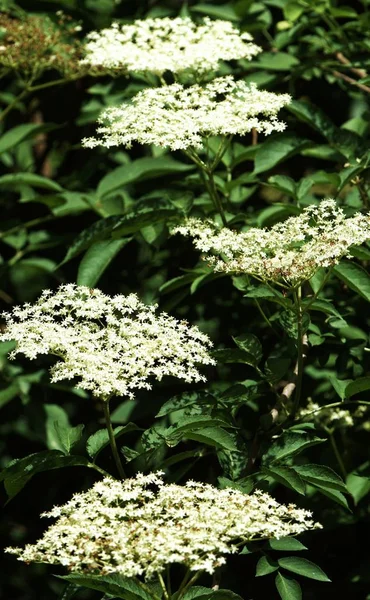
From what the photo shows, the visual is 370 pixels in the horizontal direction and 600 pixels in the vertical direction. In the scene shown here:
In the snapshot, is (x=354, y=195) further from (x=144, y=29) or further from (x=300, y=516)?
(x=300, y=516)

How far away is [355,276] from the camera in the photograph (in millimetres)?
3447

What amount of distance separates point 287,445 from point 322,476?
0.17m

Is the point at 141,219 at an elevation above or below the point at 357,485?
above

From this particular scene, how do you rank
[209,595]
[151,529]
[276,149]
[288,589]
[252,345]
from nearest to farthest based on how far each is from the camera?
[151,529]
[209,595]
[288,589]
[252,345]
[276,149]

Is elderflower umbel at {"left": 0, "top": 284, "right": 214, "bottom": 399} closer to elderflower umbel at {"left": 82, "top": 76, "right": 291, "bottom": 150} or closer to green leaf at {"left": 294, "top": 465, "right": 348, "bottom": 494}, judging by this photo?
green leaf at {"left": 294, "top": 465, "right": 348, "bottom": 494}

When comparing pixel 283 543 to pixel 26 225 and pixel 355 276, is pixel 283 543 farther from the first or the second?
pixel 26 225

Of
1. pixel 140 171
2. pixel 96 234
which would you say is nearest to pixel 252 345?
pixel 96 234

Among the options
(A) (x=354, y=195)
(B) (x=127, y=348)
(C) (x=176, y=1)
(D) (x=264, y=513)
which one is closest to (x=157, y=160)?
(A) (x=354, y=195)

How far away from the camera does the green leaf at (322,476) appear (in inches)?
115

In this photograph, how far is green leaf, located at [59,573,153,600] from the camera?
2529 millimetres

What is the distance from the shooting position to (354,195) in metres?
4.25

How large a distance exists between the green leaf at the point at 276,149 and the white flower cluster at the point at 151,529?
Answer: 1595mm

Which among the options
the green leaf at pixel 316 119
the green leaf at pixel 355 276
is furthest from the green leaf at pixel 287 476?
the green leaf at pixel 316 119

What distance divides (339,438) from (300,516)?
5.43 feet
